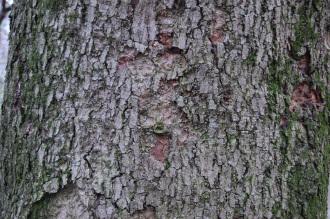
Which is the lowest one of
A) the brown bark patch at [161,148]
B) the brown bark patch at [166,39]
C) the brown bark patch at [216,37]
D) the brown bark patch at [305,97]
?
the brown bark patch at [161,148]

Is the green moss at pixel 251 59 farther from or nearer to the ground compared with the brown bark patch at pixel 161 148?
farther from the ground

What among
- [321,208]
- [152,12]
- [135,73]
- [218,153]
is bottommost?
[321,208]

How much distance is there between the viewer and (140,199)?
111cm

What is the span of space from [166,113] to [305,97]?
36 centimetres

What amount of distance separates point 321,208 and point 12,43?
933mm

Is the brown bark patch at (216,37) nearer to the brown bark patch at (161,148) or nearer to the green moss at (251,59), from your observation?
the green moss at (251,59)

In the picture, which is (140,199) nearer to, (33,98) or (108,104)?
(108,104)

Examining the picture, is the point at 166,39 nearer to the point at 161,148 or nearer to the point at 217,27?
the point at 217,27

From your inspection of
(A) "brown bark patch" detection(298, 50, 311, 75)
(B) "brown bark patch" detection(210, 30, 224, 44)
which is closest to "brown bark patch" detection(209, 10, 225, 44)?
(B) "brown bark patch" detection(210, 30, 224, 44)

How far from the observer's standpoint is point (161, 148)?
1122mm

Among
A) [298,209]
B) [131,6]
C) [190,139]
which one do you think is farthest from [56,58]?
[298,209]

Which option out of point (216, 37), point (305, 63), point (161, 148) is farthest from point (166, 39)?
point (305, 63)

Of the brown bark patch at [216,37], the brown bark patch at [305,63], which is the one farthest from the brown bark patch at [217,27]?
the brown bark patch at [305,63]

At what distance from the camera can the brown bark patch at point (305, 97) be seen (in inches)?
47.3
